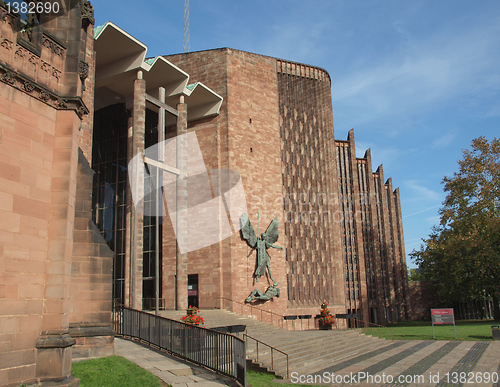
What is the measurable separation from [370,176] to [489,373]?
41.3m

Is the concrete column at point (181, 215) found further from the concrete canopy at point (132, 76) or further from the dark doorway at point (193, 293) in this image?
the dark doorway at point (193, 293)

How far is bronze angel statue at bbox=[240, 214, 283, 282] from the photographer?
28719mm

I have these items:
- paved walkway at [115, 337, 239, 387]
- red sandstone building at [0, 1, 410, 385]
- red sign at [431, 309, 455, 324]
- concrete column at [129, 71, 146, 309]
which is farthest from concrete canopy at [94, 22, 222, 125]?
red sign at [431, 309, 455, 324]

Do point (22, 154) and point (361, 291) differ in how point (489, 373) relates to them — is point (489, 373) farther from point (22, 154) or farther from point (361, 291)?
point (361, 291)

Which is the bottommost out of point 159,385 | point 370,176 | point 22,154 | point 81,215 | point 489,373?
point 489,373

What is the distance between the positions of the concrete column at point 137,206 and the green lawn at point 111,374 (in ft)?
40.1

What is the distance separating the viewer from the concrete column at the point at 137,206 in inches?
906

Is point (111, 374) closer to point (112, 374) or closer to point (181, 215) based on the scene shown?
point (112, 374)

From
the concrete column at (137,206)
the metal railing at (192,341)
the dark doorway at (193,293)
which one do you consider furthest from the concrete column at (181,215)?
the metal railing at (192,341)

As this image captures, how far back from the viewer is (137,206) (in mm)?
24516

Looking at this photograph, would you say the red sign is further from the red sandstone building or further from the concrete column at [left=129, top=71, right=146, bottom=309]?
the concrete column at [left=129, top=71, right=146, bottom=309]

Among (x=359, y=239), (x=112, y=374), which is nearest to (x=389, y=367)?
(x=112, y=374)

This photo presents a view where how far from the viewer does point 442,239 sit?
37.9 metres

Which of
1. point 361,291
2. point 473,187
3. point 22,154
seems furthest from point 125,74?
point 361,291
